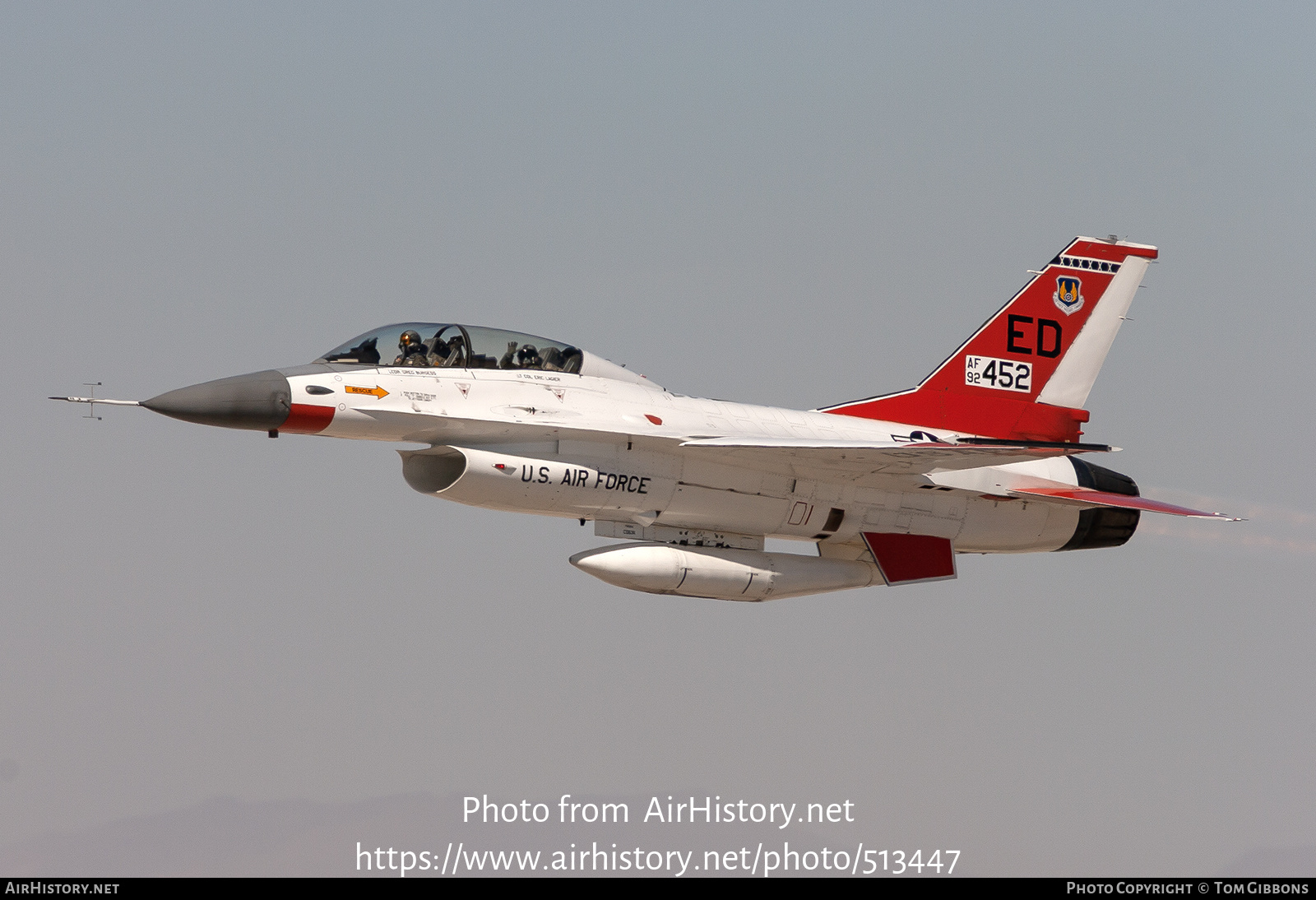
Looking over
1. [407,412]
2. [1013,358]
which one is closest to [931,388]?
[1013,358]

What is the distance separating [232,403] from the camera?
18094 mm

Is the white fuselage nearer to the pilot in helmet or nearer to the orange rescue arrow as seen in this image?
the orange rescue arrow

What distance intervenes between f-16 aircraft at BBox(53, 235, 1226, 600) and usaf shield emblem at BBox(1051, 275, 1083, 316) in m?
0.02

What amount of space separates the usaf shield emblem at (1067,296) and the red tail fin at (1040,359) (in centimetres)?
1

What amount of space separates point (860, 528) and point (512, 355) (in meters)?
5.10

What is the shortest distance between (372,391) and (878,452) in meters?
5.93

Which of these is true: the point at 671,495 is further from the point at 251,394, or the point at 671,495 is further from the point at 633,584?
the point at 251,394

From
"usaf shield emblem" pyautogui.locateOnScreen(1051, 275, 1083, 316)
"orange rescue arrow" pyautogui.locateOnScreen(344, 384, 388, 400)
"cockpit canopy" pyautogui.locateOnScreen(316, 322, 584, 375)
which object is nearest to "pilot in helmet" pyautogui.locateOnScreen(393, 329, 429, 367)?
"cockpit canopy" pyautogui.locateOnScreen(316, 322, 584, 375)

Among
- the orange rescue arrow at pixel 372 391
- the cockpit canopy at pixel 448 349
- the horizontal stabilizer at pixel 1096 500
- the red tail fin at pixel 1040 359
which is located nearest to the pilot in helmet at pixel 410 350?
the cockpit canopy at pixel 448 349

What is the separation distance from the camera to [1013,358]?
23.1 metres

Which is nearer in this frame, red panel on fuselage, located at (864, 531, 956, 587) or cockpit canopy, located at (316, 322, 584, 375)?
cockpit canopy, located at (316, 322, 584, 375)

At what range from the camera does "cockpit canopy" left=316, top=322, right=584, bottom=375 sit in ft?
62.3

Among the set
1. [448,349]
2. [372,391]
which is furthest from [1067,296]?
[372,391]

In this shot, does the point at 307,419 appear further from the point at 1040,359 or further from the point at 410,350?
the point at 1040,359
